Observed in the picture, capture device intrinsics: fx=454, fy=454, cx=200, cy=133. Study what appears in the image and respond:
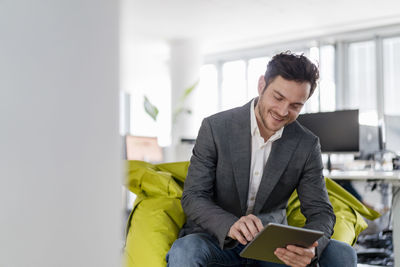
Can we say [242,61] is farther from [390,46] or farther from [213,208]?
[213,208]

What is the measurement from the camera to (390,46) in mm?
7648

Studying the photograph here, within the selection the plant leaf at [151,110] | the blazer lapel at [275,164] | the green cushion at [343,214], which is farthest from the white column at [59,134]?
the plant leaf at [151,110]

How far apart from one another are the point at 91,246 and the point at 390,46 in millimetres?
8149

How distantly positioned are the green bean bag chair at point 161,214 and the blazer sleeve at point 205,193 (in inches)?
7.2

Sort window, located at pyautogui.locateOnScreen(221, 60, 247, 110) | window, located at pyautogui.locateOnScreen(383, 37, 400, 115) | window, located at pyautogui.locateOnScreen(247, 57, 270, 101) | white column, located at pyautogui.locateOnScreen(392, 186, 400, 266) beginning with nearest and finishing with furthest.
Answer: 1. white column, located at pyautogui.locateOnScreen(392, 186, 400, 266)
2. window, located at pyautogui.locateOnScreen(383, 37, 400, 115)
3. window, located at pyautogui.locateOnScreen(247, 57, 270, 101)
4. window, located at pyautogui.locateOnScreen(221, 60, 247, 110)

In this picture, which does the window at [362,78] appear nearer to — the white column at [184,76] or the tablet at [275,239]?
the white column at [184,76]

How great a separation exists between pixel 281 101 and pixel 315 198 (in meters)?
0.36

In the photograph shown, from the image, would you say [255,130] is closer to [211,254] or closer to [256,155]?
[256,155]

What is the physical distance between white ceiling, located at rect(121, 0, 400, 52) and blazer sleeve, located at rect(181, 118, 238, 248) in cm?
513

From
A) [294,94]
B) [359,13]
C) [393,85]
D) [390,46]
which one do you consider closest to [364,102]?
[393,85]

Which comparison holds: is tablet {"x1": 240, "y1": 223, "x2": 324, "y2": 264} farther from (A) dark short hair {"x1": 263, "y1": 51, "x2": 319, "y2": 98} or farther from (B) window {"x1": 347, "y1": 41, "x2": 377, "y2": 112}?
(B) window {"x1": 347, "y1": 41, "x2": 377, "y2": 112}

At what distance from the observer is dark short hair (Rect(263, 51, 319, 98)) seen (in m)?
1.62

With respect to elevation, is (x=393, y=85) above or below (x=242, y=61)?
below

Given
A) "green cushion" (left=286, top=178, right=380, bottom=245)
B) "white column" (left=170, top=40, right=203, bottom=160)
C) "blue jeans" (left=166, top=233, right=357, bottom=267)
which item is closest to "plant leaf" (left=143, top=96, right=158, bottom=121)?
"white column" (left=170, top=40, right=203, bottom=160)
